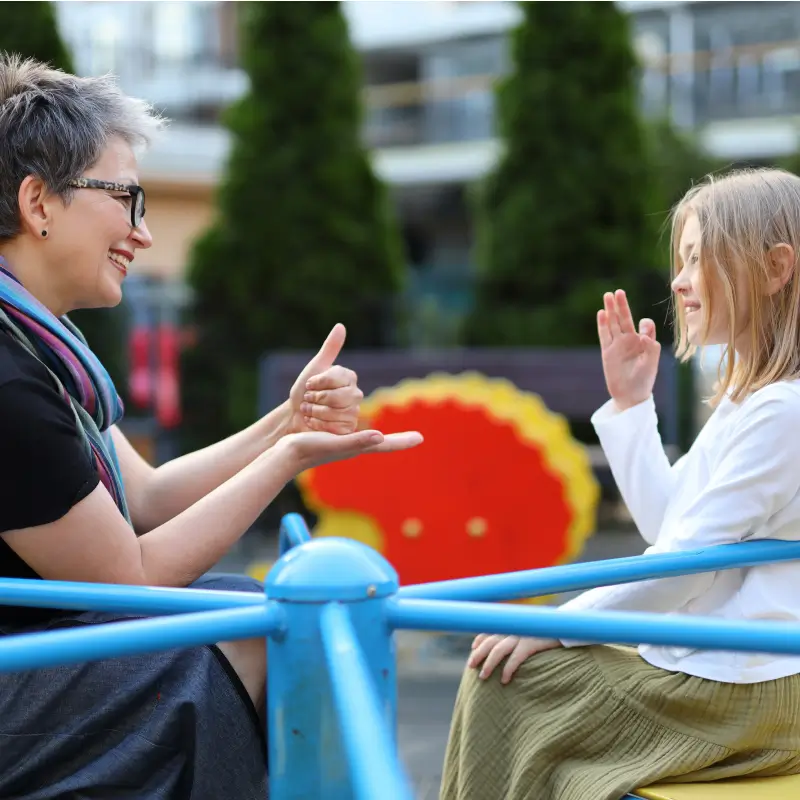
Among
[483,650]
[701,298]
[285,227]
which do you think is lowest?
[285,227]

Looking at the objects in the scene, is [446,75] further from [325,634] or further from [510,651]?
[325,634]

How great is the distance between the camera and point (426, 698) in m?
3.93

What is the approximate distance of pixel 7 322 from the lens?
151 centimetres

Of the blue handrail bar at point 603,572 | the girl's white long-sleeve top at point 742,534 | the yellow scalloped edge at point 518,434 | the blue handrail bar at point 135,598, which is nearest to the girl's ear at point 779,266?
the girl's white long-sleeve top at point 742,534

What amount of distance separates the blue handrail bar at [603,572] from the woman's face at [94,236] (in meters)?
0.67

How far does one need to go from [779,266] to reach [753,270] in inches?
1.8

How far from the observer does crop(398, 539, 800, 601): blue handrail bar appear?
50.9 inches

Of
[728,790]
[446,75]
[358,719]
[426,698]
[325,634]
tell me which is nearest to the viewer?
[358,719]

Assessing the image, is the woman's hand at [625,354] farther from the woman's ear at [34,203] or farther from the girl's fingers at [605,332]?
the woman's ear at [34,203]

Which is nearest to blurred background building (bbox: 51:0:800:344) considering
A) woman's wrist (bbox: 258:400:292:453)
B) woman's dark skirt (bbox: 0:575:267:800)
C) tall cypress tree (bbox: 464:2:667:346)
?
tall cypress tree (bbox: 464:2:667:346)

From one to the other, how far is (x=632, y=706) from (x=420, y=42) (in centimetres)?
2425

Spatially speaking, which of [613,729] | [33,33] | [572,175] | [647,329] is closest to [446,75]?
[572,175]

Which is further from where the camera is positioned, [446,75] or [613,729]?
[446,75]

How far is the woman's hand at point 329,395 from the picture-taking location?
6.15ft
